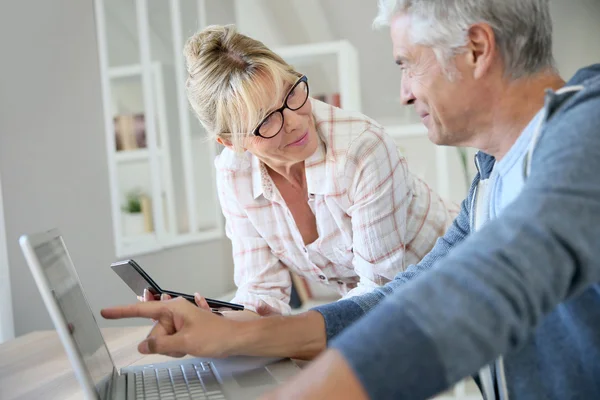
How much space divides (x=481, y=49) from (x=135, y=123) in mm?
2861

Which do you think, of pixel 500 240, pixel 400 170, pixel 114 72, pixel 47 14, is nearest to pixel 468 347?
pixel 500 240

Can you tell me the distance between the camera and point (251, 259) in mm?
1941

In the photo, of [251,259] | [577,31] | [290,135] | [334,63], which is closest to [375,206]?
[290,135]

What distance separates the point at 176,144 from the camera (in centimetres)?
414

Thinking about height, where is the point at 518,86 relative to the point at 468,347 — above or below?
above

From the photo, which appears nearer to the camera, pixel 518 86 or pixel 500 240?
pixel 500 240

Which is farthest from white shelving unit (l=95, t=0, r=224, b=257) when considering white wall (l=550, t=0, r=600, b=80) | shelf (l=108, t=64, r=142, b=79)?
white wall (l=550, t=0, r=600, b=80)

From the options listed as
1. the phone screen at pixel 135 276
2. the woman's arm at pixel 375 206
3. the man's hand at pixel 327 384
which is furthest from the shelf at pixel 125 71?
the man's hand at pixel 327 384

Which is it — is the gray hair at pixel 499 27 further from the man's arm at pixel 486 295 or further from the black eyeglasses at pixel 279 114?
the black eyeglasses at pixel 279 114

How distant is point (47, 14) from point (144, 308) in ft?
6.98

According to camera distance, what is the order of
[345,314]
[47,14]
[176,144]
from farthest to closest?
[176,144] < [47,14] < [345,314]

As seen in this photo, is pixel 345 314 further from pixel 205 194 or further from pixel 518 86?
pixel 205 194

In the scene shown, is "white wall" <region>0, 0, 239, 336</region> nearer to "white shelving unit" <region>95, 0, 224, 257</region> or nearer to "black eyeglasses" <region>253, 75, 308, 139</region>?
"white shelving unit" <region>95, 0, 224, 257</region>

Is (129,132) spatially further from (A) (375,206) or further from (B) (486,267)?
(B) (486,267)
